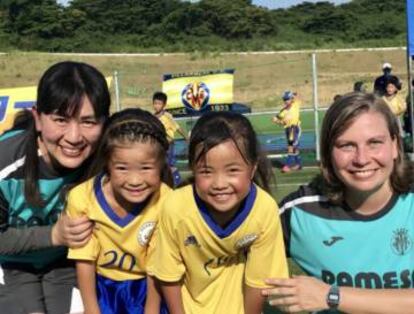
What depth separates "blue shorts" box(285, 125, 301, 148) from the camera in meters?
14.3

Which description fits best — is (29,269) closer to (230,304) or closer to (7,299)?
(7,299)

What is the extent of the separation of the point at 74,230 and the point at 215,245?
676mm

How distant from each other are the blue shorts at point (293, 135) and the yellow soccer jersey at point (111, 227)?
1121 centimetres

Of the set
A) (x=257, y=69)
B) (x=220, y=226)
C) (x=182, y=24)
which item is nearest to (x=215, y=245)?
(x=220, y=226)

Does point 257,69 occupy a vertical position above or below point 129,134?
above

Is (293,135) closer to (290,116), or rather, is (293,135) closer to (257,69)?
(290,116)

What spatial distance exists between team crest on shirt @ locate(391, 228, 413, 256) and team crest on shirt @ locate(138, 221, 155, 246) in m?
1.13

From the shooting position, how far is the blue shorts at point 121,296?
332 cm

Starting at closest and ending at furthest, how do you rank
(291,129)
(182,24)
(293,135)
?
(293,135), (291,129), (182,24)

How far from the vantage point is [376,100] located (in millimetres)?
2994

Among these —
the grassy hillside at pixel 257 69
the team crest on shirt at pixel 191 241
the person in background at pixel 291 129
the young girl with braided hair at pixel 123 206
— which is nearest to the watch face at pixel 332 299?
the team crest on shirt at pixel 191 241

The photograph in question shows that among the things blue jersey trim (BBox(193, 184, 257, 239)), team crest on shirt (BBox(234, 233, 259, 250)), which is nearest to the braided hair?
blue jersey trim (BBox(193, 184, 257, 239))

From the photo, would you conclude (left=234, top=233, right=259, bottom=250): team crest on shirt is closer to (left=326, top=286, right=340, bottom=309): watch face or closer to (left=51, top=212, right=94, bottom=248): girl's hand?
(left=326, top=286, right=340, bottom=309): watch face

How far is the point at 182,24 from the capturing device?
244 feet
